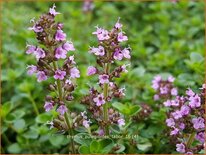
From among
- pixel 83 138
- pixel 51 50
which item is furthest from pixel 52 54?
pixel 83 138

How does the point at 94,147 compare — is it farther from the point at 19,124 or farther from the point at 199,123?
the point at 19,124

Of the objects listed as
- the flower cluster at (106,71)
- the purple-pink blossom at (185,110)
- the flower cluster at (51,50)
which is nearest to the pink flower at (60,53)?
the flower cluster at (51,50)

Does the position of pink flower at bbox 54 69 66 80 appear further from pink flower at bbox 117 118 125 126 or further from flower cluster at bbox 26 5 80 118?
pink flower at bbox 117 118 125 126

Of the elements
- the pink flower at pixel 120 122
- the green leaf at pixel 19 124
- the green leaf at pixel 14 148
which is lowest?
the green leaf at pixel 14 148

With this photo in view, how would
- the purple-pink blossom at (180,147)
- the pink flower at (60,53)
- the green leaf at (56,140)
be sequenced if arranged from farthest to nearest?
the green leaf at (56,140)
the purple-pink blossom at (180,147)
the pink flower at (60,53)

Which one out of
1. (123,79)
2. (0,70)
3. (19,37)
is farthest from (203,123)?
(19,37)

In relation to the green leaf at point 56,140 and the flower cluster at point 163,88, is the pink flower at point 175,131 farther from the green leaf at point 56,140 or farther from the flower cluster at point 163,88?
the green leaf at point 56,140

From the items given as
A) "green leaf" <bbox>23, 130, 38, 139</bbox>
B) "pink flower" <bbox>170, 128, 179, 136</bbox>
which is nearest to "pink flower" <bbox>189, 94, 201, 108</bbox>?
"pink flower" <bbox>170, 128, 179, 136</bbox>

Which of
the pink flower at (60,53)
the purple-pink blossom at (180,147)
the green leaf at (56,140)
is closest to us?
the pink flower at (60,53)
